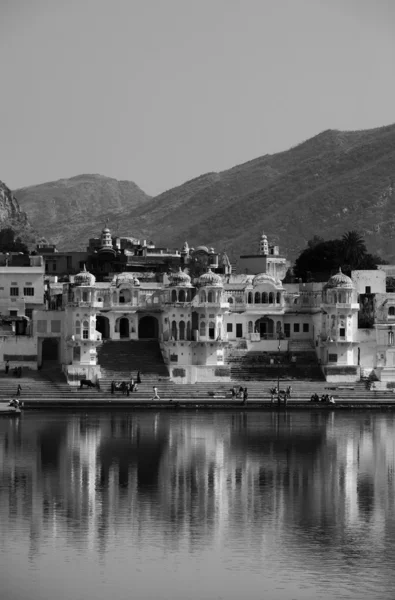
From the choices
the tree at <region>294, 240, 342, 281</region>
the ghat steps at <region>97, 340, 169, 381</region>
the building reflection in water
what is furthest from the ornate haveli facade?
the tree at <region>294, 240, 342, 281</region>

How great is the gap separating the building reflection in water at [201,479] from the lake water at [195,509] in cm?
7

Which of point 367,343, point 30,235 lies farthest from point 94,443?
point 30,235

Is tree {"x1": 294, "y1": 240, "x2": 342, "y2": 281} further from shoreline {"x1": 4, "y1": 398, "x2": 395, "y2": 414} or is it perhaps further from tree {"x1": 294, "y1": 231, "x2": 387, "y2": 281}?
shoreline {"x1": 4, "y1": 398, "x2": 395, "y2": 414}

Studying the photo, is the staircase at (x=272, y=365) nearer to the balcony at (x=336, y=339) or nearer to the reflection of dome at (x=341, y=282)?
the balcony at (x=336, y=339)

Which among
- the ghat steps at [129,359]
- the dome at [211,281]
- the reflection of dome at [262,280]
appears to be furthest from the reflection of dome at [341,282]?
the ghat steps at [129,359]

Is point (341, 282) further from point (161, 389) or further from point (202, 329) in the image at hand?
point (161, 389)

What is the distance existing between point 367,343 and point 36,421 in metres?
25.9

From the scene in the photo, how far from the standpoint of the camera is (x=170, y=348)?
4284 inches

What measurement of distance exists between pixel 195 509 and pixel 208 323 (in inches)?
1793

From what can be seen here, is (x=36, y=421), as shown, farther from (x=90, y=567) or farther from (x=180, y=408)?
(x=90, y=567)

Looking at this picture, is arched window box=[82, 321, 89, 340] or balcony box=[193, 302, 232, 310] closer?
arched window box=[82, 321, 89, 340]

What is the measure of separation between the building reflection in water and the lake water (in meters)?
0.07

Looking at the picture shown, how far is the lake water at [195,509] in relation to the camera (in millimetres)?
53844

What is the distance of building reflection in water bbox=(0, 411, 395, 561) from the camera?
60625 millimetres
